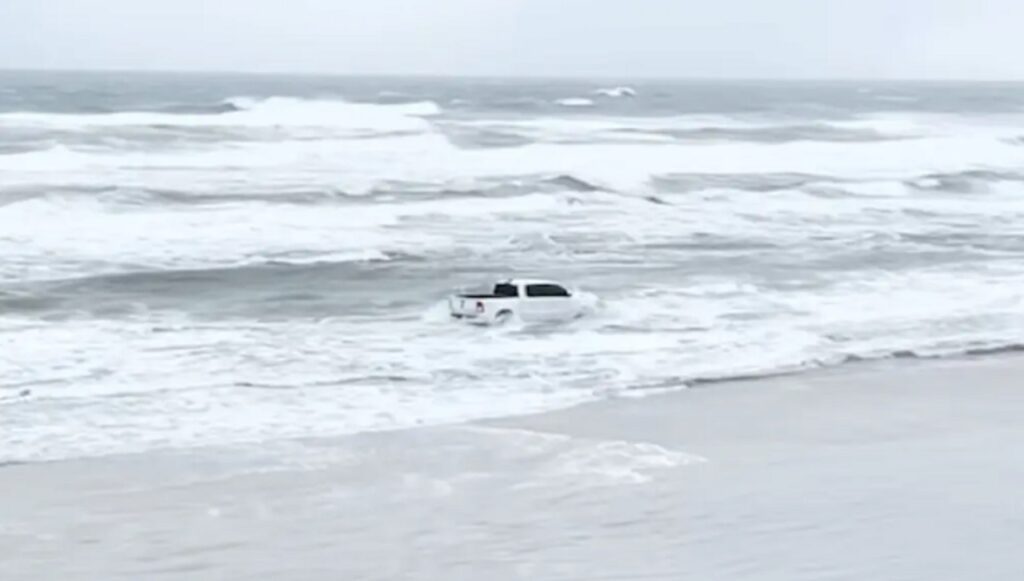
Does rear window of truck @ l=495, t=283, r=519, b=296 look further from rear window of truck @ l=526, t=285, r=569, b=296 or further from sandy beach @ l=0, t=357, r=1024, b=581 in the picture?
sandy beach @ l=0, t=357, r=1024, b=581

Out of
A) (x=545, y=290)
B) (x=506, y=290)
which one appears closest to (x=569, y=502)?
(x=506, y=290)

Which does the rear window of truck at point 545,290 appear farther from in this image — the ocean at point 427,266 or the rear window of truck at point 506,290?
the ocean at point 427,266

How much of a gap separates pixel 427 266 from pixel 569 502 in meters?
16.1

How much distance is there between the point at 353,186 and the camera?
133 feet

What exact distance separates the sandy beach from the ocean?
112 centimetres

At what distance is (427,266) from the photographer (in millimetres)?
28172

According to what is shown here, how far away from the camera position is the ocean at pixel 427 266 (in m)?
16.9

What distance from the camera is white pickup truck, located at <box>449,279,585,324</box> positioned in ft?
71.1

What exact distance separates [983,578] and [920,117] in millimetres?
80394

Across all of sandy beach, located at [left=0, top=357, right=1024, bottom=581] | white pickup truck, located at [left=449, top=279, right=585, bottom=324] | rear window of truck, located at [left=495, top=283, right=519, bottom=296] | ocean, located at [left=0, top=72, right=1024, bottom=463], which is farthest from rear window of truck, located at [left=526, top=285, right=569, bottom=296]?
sandy beach, located at [left=0, top=357, right=1024, bottom=581]

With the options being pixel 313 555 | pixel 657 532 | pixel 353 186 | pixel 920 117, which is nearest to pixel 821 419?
pixel 657 532

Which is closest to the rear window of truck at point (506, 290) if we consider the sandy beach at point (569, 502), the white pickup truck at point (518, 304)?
the white pickup truck at point (518, 304)

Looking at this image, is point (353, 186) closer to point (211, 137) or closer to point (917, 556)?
point (211, 137)

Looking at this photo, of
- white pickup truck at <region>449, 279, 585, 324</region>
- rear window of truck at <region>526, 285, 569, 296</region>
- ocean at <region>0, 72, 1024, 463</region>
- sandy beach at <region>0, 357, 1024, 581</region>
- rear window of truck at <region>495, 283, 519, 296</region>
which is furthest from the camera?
rear window of truck at <region>526, 285, 569, 296</region>
